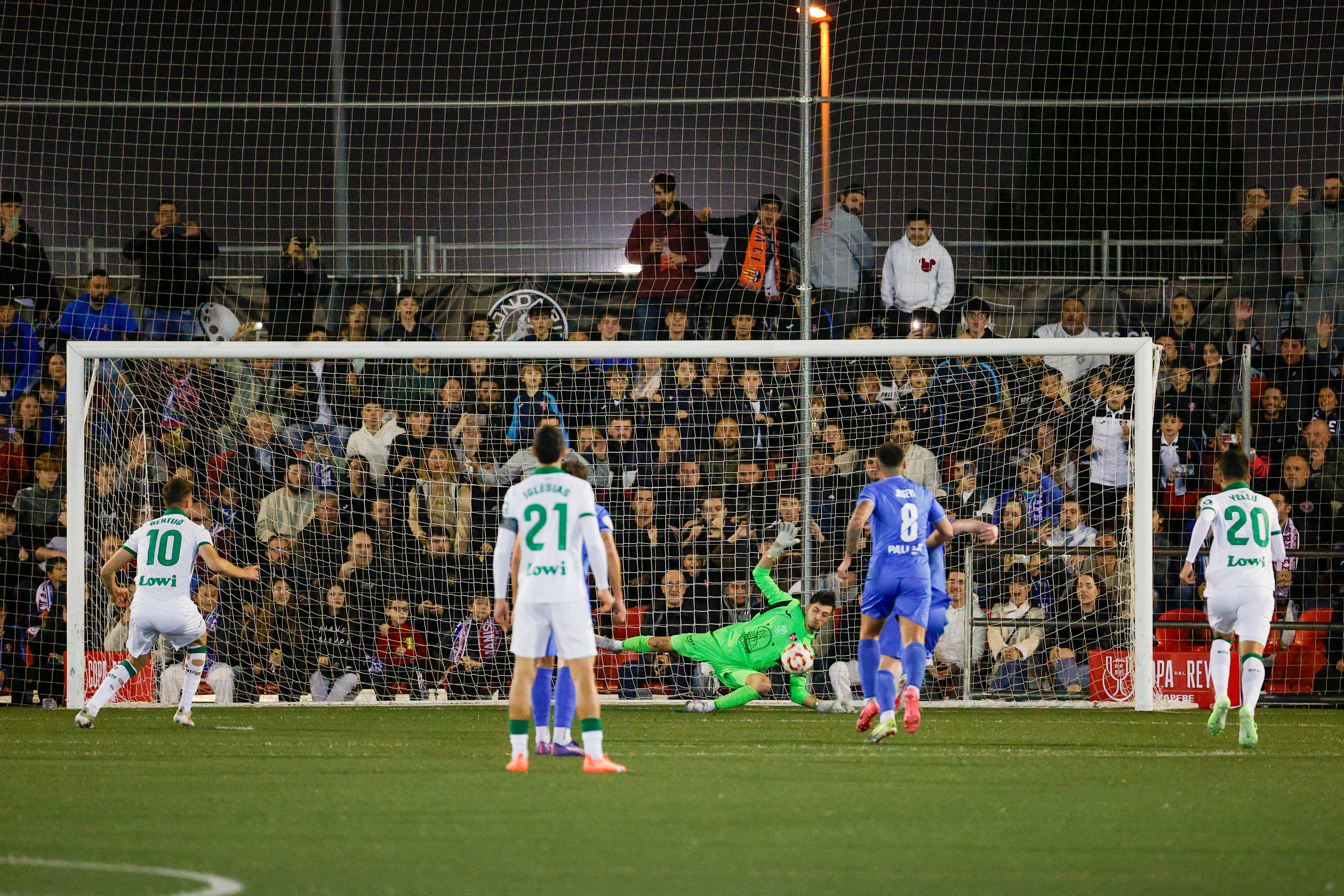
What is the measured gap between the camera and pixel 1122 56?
21.0 meters

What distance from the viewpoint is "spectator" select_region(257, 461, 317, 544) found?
1409 centimetres

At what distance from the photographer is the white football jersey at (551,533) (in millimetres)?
8289

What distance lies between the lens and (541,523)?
8.31m

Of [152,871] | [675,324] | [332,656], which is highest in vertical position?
[675,324]

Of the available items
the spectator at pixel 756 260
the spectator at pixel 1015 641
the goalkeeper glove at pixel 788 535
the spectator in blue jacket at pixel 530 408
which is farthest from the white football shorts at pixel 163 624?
the spectator at pixel 1015 641

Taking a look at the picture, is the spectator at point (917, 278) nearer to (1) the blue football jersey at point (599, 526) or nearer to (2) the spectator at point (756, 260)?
(2) the spectator at point (756, 260)

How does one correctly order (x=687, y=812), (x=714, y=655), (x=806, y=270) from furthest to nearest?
(x=806, y=270) < (x=714, y=655) < (x=687, y=812)

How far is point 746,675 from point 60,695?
6271mm

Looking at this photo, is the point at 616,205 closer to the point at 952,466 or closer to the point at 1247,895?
the point at 952,466

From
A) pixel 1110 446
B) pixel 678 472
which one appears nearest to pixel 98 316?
pixel 678 472

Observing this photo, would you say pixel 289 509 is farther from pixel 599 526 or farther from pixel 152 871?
pixel 152 871

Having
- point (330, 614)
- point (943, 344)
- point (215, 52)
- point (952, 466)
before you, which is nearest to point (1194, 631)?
point (952, 466)

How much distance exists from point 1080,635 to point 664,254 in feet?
17.4

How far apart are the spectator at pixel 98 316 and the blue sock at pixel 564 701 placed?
7.49 meters
